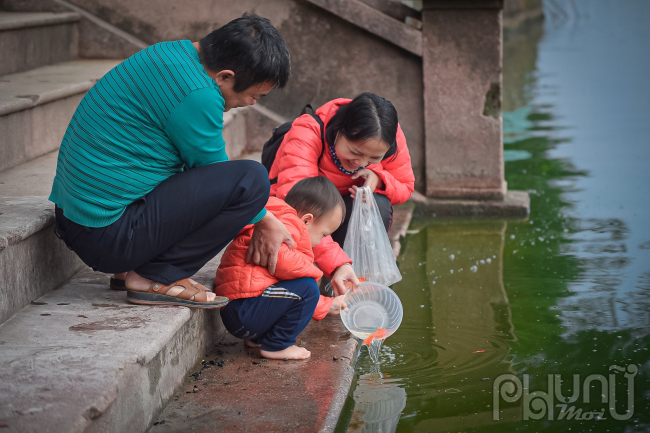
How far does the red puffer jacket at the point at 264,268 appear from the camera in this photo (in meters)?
2.42

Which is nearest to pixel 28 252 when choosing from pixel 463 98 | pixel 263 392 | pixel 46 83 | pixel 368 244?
pixel 263 392

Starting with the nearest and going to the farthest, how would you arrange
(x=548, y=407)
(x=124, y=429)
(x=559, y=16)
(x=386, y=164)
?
(x=124, y=429) → (x=548, y=407) → (x=386, y=164) → (x=559, y=16)

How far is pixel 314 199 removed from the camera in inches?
102

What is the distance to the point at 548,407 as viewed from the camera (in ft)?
7.84

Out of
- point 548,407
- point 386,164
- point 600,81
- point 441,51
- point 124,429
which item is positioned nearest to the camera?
point 124,429

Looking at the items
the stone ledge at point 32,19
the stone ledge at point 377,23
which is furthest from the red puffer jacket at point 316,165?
the stone ledge at point 32,19

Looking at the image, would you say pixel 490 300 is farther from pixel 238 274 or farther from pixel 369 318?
pixel 238 274

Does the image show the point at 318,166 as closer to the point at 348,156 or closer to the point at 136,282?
the point at 348,156

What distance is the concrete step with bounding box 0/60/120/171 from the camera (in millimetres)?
3205

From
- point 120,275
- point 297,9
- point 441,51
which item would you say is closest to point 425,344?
point 120,275

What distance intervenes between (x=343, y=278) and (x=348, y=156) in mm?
538

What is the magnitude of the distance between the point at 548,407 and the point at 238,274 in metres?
1.15

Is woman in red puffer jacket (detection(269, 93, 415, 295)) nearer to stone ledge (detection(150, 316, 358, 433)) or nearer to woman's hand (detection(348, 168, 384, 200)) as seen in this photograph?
woman's hand (detection(348, 168, 384, 200))

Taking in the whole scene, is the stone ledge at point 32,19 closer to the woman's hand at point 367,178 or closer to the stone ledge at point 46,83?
the stone ledge at point 46,83
